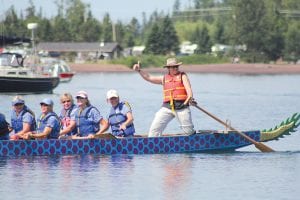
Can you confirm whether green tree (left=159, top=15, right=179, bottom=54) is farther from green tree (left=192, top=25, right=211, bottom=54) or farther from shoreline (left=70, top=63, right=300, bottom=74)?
shoreline (left=70, top=63, right=300, bottom=74)

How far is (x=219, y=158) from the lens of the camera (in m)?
25.0

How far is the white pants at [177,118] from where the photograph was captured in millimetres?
24625

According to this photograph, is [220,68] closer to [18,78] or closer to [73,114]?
[18,78]

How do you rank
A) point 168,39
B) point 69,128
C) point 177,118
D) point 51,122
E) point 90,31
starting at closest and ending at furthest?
1. point 51,122
2. point 69,128
3. point 177,118
4. point 168,39
5. point 90,31

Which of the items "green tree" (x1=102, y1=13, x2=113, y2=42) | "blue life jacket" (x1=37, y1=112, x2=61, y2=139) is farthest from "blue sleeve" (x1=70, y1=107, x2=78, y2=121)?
"green tree" (x1=102, y1=13, x2=113, y2=42)

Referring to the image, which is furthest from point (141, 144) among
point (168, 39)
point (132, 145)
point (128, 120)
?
point (168, 39)

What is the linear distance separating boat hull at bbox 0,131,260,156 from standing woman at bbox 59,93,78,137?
0.98 feet

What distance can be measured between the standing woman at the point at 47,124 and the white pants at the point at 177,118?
7.48 feet

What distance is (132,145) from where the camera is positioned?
24.5m

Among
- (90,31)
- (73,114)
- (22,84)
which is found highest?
(90,31)

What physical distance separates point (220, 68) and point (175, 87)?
8999cm

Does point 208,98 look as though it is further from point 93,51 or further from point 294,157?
point 93,51

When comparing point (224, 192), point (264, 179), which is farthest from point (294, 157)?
point (224, 192)

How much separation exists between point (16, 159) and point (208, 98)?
110 ft
